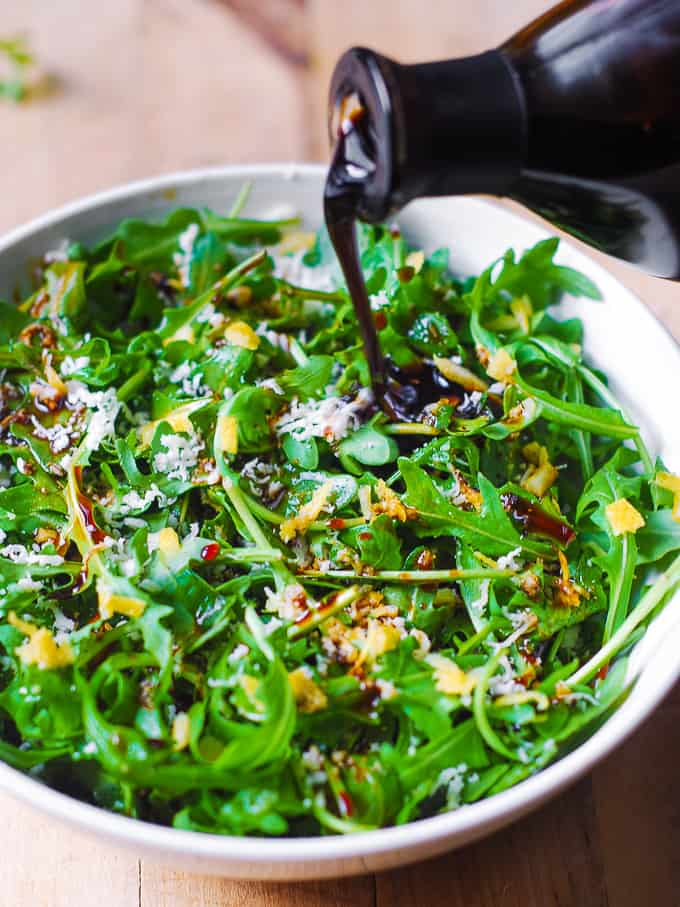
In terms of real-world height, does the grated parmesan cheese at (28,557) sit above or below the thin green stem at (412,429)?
below

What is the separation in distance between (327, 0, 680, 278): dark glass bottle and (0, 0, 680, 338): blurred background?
979 mm

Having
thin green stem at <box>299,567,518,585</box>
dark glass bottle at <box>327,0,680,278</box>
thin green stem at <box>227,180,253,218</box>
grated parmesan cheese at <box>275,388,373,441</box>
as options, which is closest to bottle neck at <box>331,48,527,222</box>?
dark glass bottle at <box>327,0,680,278</box>

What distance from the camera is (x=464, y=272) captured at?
1.57m

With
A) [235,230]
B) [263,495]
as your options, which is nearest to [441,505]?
[263,495]

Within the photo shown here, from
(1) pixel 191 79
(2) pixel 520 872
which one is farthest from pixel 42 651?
(1) pixel 191 79

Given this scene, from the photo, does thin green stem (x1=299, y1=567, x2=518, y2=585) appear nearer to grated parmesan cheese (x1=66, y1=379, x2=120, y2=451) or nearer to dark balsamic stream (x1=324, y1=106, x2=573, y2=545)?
dark balsamic stream (x1=324, y1=106, x2=573, y2=545)

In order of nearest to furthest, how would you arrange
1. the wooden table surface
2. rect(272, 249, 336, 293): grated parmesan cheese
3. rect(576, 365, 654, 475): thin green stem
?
rect(576, 365, 654, 475): thin green stem → rect(272, 249, 336, 293): grated parmesan cheese → the wooden table surface

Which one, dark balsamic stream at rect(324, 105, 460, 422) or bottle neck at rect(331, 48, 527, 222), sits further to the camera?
dark balsamic stream at rect(324, 105, 460, 422)

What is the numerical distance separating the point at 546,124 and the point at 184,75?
139 cm

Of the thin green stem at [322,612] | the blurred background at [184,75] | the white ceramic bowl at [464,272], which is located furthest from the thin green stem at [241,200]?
the thin green stem at [322,612]

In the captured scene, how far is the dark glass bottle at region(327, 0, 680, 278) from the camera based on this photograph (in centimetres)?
98

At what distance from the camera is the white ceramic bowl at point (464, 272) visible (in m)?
0.95

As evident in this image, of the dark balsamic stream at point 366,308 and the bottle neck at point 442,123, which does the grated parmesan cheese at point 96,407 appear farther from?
the bottle neck at point 442,123

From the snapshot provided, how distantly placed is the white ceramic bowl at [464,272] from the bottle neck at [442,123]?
1.40 ft
